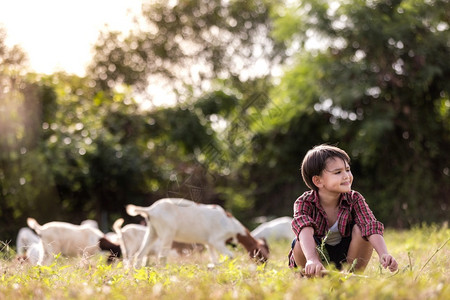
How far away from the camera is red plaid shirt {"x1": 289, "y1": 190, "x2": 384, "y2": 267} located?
3.55m

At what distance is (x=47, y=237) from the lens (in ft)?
22.3

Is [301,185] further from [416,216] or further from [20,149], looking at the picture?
[20,149]

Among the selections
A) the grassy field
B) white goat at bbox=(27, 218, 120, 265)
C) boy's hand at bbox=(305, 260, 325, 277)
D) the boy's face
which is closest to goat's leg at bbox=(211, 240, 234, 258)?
white goat at bbox=(27, 218, 120, 265)

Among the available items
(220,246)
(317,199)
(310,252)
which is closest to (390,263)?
(310,252)

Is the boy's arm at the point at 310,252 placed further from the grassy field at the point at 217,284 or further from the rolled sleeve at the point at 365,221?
the rolled sleeve at the point at 365,221

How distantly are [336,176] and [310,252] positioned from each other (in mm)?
497

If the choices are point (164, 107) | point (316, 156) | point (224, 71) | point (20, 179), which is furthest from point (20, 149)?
point (224, 71)

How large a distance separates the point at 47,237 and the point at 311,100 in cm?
802

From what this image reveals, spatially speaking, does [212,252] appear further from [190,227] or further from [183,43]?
[183,43]

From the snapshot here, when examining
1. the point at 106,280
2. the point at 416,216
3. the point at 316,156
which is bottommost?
the point at 416,216

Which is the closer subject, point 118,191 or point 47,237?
point 47,237

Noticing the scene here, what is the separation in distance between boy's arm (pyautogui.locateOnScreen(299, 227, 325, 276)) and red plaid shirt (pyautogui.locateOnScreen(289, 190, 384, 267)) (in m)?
0.08

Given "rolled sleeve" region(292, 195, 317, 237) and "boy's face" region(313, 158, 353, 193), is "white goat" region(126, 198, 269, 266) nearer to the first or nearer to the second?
"rolled sleeve" region(292, 195, 317, 237)

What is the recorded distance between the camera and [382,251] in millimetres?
3367
